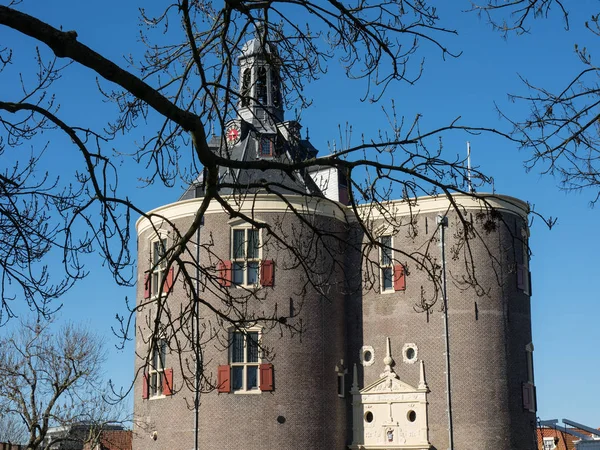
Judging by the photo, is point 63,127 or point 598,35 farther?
point 598,35

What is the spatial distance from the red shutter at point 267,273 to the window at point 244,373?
5.07 ft

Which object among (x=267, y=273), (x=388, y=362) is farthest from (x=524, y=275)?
(x=267, y=273)

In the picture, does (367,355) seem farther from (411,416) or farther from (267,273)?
(267,273)

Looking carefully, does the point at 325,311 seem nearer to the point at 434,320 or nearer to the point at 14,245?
the point at 434,320

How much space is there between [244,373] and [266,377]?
2.35 ft

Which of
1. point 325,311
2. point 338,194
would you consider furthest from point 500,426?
point 338,194

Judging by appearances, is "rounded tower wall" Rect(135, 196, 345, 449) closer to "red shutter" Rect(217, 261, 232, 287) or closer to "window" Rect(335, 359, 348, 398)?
"window" Rect(335, 359, 348, 398)

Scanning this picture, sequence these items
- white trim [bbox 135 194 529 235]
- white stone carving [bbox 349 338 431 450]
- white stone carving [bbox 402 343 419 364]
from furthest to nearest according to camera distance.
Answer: white trim [bbox 135 194 529 235] → white stone carving [bbox 402 343 419 364] → white stone carving [bbox 349 338 431 450]

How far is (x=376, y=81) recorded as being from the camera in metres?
8.66

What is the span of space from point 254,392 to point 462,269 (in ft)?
24.6

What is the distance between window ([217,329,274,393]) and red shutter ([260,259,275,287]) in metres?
1.55

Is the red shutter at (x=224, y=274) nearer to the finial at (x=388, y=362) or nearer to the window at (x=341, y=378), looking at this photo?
the window at (x=341, y=378)

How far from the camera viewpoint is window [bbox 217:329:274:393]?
28641mm

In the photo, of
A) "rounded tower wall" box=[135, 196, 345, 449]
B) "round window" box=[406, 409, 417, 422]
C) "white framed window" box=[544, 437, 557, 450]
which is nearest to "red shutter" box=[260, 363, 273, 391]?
"rounded tower wall" box=[135, 196, 345, 449]
